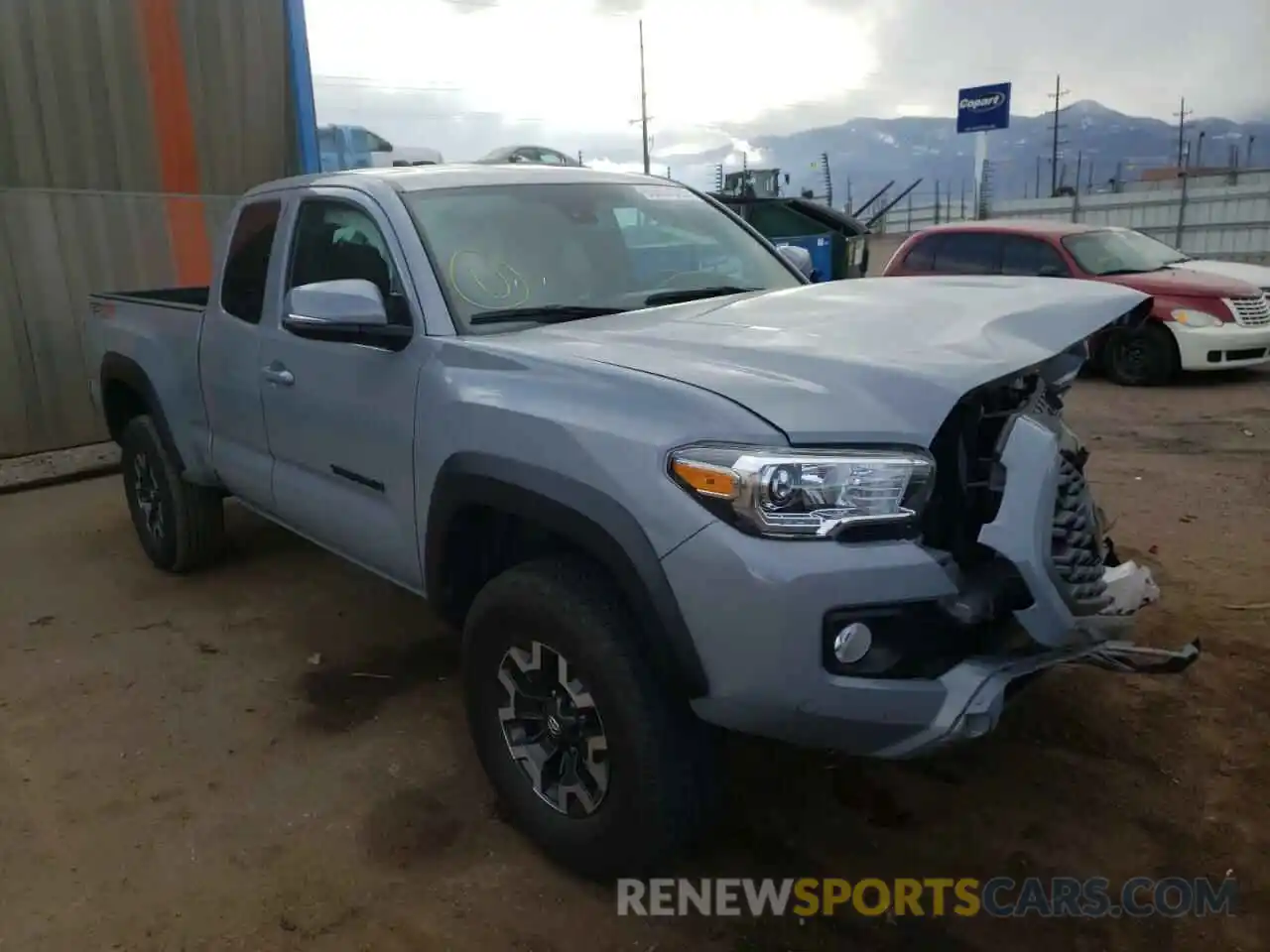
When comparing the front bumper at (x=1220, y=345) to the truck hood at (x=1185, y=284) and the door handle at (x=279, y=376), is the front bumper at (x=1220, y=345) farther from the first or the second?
the door handle at (x=279, y=376)

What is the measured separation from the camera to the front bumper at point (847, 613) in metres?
2.03

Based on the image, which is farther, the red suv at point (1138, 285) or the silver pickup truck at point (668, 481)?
the red suv at point (1138, 285)

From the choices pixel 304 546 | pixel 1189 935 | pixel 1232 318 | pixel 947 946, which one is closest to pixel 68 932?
pixel 947 946

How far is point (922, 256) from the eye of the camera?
35.7 ft

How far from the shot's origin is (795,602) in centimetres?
201

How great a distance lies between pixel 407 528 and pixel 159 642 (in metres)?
1.97

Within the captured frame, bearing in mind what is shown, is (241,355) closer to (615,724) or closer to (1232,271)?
(615,724)

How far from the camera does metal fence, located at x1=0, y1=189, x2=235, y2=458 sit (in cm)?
739

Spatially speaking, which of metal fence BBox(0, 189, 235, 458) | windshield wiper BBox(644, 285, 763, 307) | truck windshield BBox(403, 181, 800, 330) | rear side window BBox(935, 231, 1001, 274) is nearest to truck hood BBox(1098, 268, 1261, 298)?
rear side window BBox(935, 231, 1001, 274)

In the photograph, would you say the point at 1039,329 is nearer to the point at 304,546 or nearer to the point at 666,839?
the point at 666,839

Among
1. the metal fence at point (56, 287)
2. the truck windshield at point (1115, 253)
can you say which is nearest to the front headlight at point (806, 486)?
the metal fence at point (56, 287)

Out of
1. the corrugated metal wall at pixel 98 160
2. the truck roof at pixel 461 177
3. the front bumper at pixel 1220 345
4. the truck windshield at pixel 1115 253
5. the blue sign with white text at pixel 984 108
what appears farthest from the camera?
the blue sign with white text at pixel 984 108

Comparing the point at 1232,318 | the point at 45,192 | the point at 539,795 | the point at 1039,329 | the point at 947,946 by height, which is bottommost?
the point at 947,946

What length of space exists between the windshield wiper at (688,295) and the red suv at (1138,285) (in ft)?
21.0
